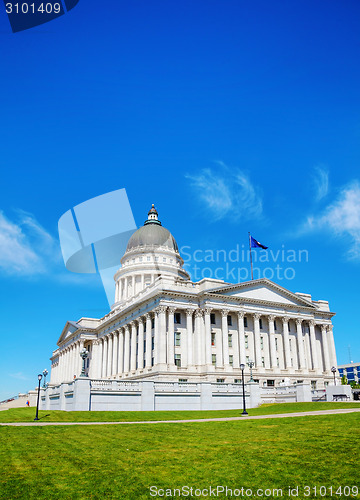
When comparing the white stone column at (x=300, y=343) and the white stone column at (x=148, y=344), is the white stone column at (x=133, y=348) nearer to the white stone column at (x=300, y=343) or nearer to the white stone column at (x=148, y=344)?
the white stone column at (x=148, y=344)

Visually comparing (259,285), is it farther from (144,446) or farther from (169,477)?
(169,477)

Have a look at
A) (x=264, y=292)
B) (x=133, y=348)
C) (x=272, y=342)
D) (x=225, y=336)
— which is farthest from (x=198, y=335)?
(x=264, y=292)

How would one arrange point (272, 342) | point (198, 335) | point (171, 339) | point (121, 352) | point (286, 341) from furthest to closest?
point (121, 352), point (286, 341), point (272, 342), point (198, 335), point (171, 339)

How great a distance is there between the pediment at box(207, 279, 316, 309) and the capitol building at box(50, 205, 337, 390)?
16cm

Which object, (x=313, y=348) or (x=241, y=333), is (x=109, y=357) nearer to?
(x=241, y=333)

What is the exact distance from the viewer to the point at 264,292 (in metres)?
70.5

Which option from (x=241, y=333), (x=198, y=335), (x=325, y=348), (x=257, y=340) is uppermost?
(x=241, y=333)

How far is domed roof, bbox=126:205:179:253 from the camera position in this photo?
100m

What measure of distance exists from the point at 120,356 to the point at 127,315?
731cm

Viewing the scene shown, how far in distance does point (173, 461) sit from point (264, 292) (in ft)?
193

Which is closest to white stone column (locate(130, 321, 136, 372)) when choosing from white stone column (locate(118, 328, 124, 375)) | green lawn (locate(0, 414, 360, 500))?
white stone column (locate(118, 328, 124, 375))

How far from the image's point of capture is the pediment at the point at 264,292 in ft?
219

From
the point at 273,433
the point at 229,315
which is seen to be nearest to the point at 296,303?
the point at 229,315

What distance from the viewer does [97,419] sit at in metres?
32.2
